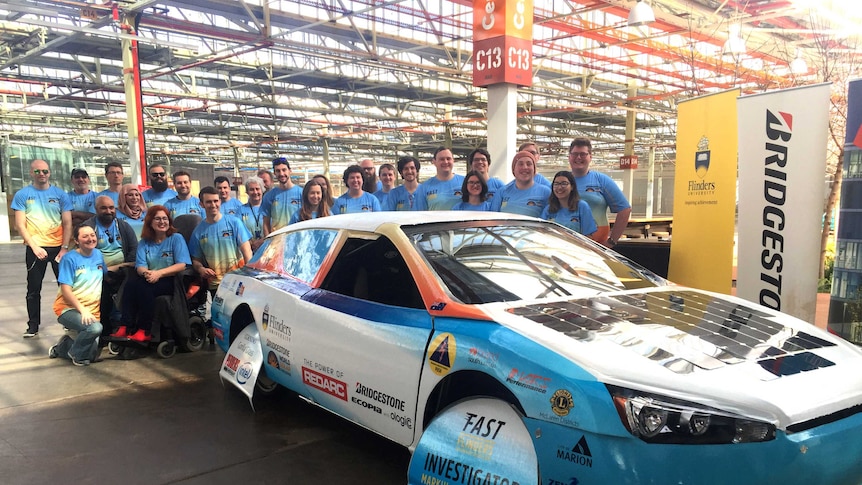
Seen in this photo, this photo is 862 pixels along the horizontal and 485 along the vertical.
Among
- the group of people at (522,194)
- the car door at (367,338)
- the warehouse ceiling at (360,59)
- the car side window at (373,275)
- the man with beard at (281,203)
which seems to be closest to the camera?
the car door at (367,338)

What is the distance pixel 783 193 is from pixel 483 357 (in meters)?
3.57

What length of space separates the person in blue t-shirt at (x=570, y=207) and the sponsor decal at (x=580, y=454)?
9.30 ft

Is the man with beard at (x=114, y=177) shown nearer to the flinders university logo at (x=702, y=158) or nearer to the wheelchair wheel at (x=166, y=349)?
the wheelchair wheel at (x=166, y=349)

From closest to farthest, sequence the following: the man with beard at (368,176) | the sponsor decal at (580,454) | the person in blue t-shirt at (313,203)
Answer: the sponsor decal at (580,454)
the person in blue t-shirt at (313,203)
the man with beard at (368,176)

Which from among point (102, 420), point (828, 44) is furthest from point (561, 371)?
point (828, 44)

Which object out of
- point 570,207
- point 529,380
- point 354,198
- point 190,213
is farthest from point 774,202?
point 190,213

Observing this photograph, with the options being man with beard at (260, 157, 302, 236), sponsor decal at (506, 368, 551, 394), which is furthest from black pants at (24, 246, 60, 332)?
sponsor decal at (506, 368, 551, 394)

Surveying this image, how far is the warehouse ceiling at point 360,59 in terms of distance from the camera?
10961 mm

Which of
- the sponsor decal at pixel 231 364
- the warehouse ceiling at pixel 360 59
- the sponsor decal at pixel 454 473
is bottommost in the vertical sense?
the sponsor decal at pixel 231 364

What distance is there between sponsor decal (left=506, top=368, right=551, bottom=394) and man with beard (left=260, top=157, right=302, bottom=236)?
474 cm

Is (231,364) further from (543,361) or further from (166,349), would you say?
(543,361)

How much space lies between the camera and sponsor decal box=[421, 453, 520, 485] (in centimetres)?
225

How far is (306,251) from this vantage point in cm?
389

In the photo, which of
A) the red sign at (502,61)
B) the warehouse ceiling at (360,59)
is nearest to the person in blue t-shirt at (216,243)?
the red sign at (502,61)
